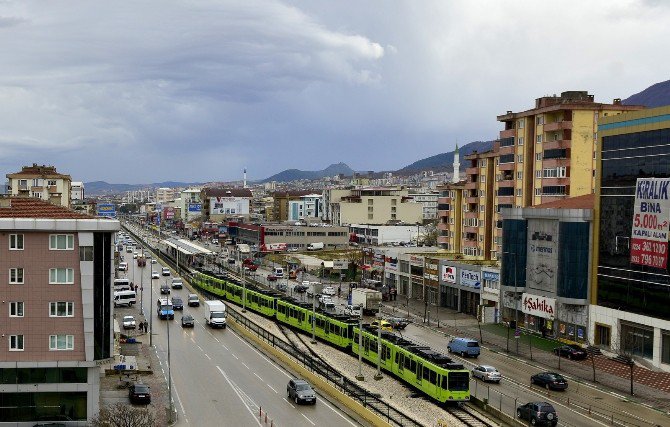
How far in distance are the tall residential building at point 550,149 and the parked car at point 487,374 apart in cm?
4113

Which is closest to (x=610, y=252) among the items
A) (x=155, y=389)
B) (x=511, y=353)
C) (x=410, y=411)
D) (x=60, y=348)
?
(x=511, y=353)

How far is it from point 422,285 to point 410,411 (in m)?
56.8

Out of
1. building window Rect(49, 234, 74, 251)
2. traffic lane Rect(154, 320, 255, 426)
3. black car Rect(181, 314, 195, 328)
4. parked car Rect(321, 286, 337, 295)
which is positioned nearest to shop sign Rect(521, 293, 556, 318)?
traffic lane Rect(154, 320, 255, 426)

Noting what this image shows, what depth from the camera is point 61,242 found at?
140 ft

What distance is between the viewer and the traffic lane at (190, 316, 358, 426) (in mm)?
45000

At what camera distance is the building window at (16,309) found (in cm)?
4225

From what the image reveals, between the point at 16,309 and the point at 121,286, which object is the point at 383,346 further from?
the point at 121,286

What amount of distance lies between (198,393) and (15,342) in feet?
42.2

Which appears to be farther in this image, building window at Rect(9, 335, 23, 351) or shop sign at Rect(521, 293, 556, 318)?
shop sign at Rect(521, 293, 556, 318)

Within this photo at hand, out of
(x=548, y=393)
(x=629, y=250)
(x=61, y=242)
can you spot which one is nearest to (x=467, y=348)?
(x=548, y=393)

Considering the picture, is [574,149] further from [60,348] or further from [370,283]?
[60,348]

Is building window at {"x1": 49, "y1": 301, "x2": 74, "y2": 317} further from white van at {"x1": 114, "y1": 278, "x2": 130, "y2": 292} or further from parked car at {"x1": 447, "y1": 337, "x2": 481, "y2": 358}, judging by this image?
white van at {"x1": 114, "y1": 278, "x2": 130, "y2": 292}

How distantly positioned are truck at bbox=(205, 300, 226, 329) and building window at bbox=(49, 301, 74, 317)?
38.0 meters

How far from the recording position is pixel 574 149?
9069cm
